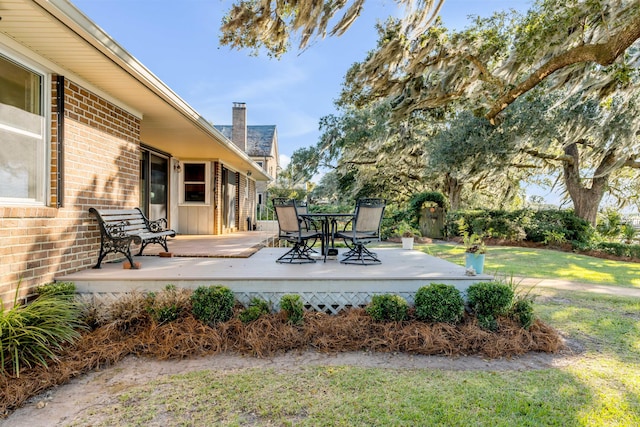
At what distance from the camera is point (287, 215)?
4.94 m

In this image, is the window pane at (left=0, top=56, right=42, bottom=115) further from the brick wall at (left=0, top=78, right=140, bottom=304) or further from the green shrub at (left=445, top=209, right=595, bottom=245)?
the green shrub at (left=445, top=209, right=595, bottom=245)

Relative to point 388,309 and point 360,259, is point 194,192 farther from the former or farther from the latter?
point 388,309

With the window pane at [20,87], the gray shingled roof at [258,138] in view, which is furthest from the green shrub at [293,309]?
the gray shingled roof at [258,138]

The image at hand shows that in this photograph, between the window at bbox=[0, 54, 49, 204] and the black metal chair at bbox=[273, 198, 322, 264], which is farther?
the black metal chair at bbox=[273, 198, 322, 264]

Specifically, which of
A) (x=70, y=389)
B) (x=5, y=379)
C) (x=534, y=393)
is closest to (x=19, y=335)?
(x=5, y=379)

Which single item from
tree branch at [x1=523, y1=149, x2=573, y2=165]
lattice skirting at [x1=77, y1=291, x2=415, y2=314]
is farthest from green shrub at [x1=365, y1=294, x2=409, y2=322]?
tree branch at [x1=523, y1=149, x2=573, y2=165]

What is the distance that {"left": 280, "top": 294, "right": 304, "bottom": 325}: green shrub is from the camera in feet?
11.7

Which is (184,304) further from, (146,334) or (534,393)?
(534,393)

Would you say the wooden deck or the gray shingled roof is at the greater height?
the gray shingled roof

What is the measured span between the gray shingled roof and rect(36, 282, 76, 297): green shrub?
23619 mm

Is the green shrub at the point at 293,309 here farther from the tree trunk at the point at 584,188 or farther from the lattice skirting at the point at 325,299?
the tree trunk at the point at 584,188

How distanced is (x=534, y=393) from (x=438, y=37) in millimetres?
7044

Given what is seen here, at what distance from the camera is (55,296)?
Result: 3393 millimetres

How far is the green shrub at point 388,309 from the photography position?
3.60 metres
